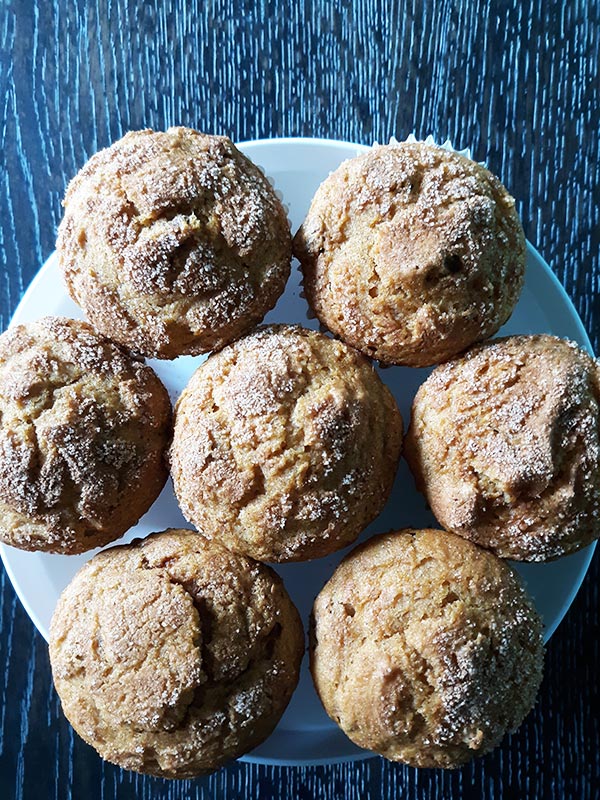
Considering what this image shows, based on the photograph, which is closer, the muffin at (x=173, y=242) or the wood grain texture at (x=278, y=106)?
the muffin at (x=173, y=242)

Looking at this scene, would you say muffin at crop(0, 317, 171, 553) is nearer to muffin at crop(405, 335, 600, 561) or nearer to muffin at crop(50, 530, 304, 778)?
muffin at crop(50, 530, 304, 778)

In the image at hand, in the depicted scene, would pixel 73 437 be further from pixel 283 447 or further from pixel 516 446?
pixel 516 446

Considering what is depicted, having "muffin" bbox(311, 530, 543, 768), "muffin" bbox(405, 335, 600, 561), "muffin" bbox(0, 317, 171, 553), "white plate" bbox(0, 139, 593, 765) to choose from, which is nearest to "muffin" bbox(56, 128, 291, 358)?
"muffin" bbox(0, 317, 171, 553)

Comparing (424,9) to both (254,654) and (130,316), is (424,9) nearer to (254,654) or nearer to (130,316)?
(130,316)

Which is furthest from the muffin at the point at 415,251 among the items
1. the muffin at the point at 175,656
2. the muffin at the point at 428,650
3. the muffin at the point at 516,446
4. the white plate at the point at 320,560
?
the muffin at the point at 175,656

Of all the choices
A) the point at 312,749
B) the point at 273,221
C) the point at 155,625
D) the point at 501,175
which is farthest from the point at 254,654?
the point at 501,175

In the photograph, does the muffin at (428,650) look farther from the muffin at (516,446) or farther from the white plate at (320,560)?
the white plate at (320,560)
